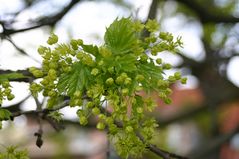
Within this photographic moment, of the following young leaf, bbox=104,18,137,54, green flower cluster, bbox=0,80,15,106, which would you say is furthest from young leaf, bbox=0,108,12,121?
young leaf, bbox=104,18,137,54

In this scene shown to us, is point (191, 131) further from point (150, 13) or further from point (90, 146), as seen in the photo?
point (150, 13)

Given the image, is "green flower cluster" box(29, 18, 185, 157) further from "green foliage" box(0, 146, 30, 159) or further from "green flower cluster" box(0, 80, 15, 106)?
"green foliage" box(0, 146, 30, 159)

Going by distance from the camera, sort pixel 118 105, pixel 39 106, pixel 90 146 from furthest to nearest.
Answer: pixel 90 146 < pixel 39 106 < pixel 118 105

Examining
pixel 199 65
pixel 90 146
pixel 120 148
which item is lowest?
pixel 90 146

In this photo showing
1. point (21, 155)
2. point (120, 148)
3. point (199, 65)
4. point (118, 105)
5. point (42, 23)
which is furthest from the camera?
point (199, 65)

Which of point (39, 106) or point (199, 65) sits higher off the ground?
point (39, 106)

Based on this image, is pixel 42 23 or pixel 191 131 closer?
pixel 42 23

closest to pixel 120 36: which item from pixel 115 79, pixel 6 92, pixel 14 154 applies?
pixel 115 79

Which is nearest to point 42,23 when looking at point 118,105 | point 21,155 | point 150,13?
point 150,13

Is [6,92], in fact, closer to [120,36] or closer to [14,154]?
[14,154]
